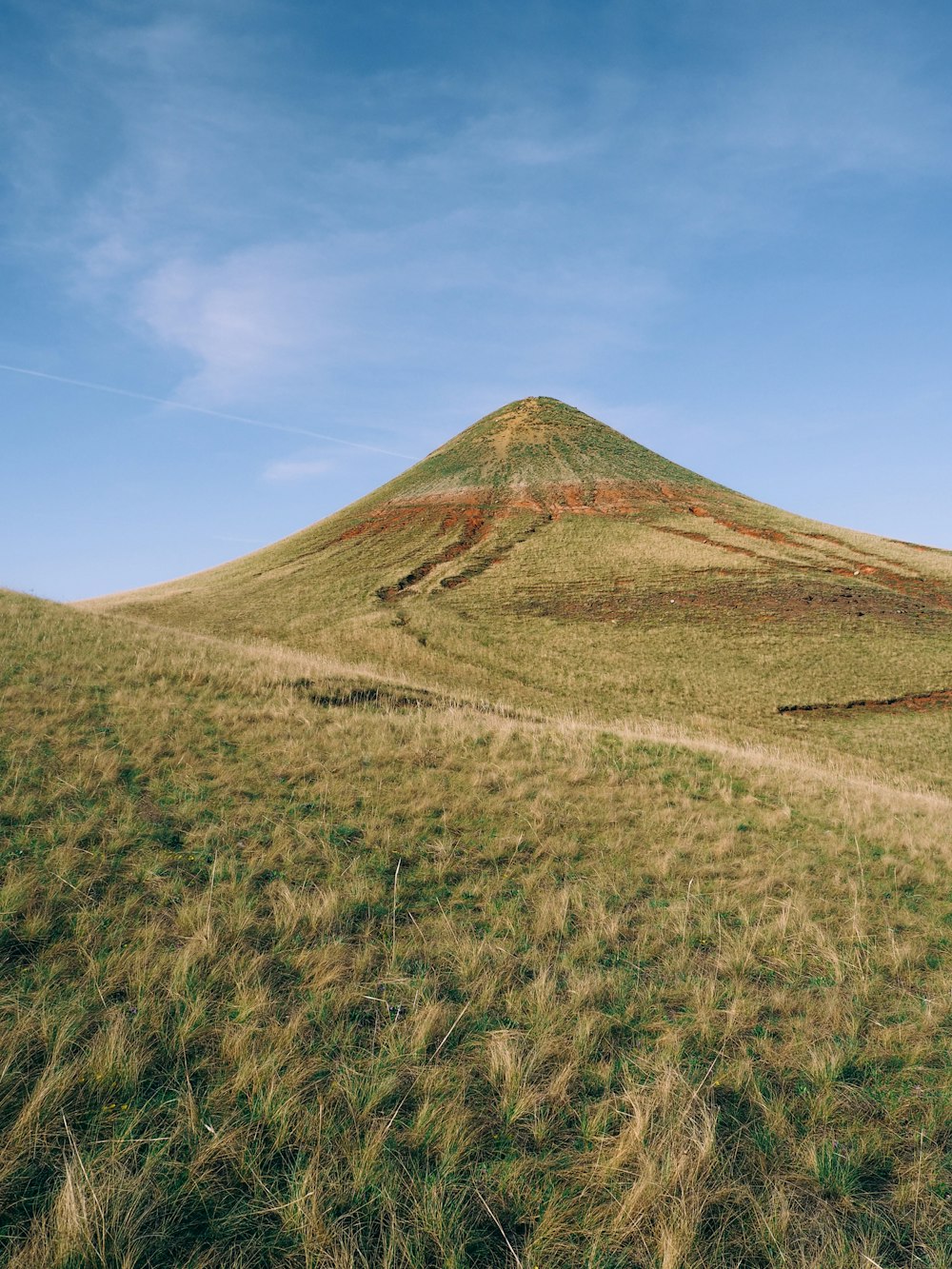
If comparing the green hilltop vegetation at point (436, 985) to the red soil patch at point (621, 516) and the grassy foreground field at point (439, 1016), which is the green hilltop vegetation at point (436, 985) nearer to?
the grassy foreground field at point (439, 1016)

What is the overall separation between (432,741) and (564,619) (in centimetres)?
2826

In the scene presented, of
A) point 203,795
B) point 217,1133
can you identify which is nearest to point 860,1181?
point 217,1133

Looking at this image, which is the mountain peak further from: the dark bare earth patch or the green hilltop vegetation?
the green hilltop vegetation

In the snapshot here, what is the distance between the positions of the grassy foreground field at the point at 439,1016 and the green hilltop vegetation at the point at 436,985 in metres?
0.03

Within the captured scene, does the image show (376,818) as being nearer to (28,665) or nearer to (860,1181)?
(860,1181)

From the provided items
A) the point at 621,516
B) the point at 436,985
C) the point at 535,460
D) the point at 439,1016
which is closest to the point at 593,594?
the point at 621,516

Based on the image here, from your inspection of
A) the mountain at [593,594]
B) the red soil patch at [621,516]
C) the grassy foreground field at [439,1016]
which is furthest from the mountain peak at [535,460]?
the grassy foreground field at [439,1016]

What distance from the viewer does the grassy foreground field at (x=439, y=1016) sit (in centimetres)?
361

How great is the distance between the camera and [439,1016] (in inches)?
209

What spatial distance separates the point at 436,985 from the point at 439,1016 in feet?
1.76

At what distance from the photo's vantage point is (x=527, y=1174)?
12.9 ft

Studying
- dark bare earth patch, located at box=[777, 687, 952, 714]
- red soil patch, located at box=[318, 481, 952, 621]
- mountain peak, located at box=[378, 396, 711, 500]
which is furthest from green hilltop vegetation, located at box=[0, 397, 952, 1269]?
mountain peak, located at box=[378, 396, 711, 500]

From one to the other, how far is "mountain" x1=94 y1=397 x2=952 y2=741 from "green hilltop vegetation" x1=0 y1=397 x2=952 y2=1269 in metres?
15.6

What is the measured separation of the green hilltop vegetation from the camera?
364cm
